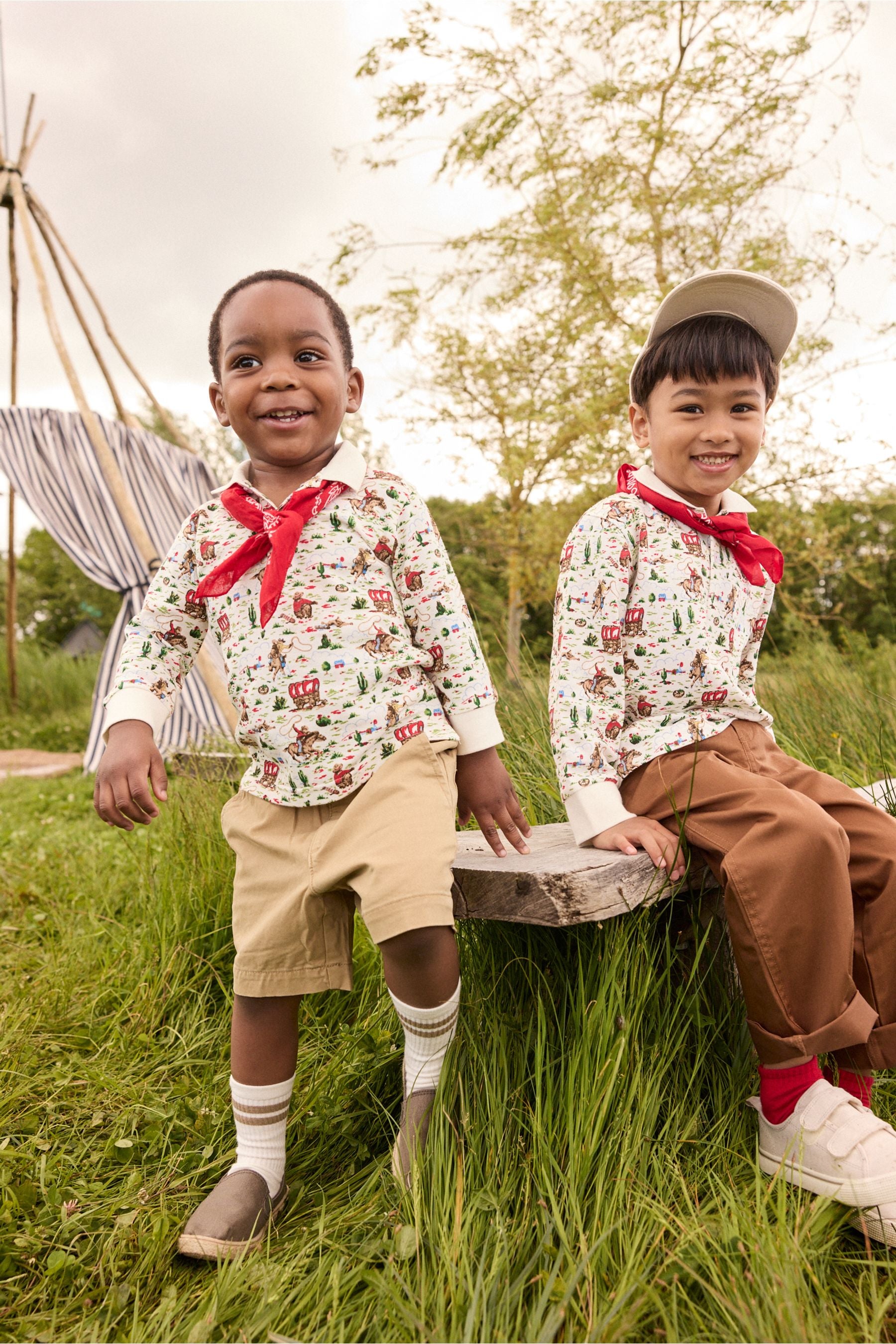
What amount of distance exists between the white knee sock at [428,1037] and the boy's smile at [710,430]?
1.27 meters

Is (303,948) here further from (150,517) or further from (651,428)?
(150,517)

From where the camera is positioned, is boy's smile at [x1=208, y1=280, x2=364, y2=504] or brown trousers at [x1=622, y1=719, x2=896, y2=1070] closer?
brown trousers at [x1=622, y1=719, x2=896, y2=1070]

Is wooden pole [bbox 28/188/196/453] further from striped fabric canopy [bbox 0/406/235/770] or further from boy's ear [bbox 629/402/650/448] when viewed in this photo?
boy's ear [bbox 629/402/650/448]

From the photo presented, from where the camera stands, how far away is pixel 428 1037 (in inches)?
71.1

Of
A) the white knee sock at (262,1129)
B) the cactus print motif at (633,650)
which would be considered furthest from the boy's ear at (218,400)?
the white knee sock at (262,1129)

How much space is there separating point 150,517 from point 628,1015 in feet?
19.0

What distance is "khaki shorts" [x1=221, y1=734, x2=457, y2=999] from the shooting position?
1.71 metres

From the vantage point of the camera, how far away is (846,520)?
23.9 ft

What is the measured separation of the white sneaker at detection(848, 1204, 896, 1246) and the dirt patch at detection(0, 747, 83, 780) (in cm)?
616

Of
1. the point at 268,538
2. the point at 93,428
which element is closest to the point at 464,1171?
the point at 268,538

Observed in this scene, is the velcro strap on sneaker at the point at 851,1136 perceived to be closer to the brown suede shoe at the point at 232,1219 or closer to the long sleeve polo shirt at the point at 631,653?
the long sleeve polo shirt at the point at 631,653

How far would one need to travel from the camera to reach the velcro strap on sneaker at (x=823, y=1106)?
5.59 feet

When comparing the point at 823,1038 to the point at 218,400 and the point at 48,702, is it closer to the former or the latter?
the point at 218,400

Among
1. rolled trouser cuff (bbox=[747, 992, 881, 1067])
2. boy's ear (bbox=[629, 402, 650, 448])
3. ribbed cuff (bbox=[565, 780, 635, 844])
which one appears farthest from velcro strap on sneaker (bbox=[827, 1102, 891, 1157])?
boy's ear (bbox=[629, 402, 650, 448])
